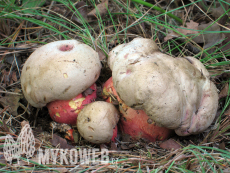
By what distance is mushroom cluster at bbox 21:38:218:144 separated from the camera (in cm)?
167

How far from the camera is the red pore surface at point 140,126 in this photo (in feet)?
6.65

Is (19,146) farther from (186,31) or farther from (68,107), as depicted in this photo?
(186,31)

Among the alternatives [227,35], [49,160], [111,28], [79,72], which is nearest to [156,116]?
[79,72]

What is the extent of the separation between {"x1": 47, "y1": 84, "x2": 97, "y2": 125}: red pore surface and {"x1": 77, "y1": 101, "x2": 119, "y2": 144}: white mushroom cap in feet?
0.39

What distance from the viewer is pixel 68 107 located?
2.09 meters

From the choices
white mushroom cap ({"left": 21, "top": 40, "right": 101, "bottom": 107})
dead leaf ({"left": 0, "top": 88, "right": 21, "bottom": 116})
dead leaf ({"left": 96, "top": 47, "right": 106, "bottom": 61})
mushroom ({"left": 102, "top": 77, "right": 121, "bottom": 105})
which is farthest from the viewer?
dead leaf ({"left": 96, "top": 47, "right": 106, "bottom": 61})

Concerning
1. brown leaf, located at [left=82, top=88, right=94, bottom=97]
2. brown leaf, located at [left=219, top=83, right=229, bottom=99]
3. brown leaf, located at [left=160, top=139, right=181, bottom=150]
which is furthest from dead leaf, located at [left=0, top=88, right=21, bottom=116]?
brown leaf, located at [left=219, top=83, right=229, bottom=99]

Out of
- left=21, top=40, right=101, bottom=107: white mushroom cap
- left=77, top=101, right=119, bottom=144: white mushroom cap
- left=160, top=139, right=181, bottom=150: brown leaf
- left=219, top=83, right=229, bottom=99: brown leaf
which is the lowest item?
left=160, top=139, right=181, bottom=150: brown leaf

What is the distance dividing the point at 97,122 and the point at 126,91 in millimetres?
401

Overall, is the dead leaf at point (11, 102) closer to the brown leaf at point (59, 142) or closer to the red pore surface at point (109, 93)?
the brown leaf at point (59, 142)

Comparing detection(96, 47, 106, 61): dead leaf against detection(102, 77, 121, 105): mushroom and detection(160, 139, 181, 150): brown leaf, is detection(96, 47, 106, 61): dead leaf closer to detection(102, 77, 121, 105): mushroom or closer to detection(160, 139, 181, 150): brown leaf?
detection(102, 77, 121, 105): mushroom

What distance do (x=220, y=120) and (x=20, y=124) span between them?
202 centimetres

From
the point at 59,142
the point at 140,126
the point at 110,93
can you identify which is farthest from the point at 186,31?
the point at 59,142

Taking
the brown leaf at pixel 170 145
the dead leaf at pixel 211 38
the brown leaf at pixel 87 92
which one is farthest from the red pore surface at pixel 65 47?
the dead leaf at pixel 211 38
